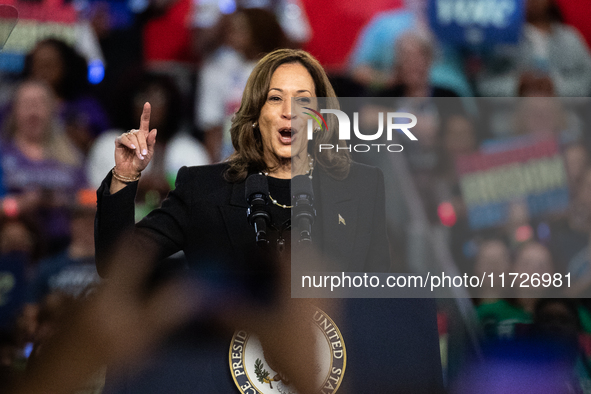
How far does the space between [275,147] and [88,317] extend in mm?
543

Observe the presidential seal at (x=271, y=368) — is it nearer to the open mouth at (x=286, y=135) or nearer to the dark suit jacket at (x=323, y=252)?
the dark suit jacket at (x=323, y=252)

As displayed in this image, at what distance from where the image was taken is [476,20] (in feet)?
11.9

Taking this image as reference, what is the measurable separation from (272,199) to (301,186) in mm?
96

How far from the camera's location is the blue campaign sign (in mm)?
3598

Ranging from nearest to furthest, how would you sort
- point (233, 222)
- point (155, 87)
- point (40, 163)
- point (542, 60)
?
1. point (233, 222)
2. point (40, 163)
3. point (155, 87)
4. point (542, 60)

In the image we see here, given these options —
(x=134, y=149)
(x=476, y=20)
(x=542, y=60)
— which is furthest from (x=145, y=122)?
(x=542, y=60)

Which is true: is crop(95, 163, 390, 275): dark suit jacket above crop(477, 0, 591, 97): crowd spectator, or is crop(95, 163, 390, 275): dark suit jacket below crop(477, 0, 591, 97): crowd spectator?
below

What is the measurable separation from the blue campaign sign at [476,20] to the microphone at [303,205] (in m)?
2.44

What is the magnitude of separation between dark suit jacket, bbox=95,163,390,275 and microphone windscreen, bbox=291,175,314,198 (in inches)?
0.8

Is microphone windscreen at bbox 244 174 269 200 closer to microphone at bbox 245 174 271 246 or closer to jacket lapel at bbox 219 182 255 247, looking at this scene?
microphone at bbox 245 174 271 246

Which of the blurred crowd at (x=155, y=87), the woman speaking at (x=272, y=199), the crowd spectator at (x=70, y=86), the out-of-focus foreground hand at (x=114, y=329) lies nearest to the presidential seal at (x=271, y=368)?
the woman speaking at (x=272, y=199)

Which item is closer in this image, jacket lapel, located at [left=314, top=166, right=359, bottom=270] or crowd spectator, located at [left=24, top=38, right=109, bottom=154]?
jacket lapel, located at [left=314, top=166, right=359, bottom=270]

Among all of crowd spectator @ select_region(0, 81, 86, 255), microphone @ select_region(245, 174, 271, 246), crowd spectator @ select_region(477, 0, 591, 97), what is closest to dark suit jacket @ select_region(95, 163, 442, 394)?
microphone @ select_region(245, 174, 271, 246)

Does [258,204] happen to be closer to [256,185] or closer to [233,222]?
[256,185]
